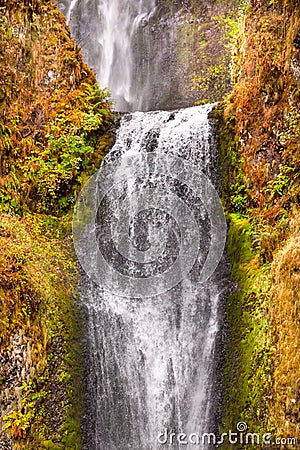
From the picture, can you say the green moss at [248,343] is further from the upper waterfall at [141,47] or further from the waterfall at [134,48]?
the waterfall at [134,48]

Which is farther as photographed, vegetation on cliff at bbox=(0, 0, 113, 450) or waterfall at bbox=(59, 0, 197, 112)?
waterfall at bbox=(59, 0, 197, 112)

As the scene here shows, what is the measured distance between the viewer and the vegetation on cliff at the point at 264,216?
5.96 metres

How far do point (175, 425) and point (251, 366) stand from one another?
151 centimetres

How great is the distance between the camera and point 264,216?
8.01 m

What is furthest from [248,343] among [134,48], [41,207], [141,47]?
[134,48]

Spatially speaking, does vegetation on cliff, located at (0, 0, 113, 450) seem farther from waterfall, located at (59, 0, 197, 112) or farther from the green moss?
waterfall, located at (59, 0, 197, 112)

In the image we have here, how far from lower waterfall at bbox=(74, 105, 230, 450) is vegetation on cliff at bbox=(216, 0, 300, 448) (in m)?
0.38

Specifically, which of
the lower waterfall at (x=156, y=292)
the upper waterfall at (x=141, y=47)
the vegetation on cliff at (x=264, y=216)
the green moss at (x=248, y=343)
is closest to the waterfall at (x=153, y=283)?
the lower waterfall at (x=156, y=292)

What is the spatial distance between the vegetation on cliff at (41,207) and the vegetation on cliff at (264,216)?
2627mm

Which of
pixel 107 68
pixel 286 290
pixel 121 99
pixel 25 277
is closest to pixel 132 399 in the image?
pixel 25 277

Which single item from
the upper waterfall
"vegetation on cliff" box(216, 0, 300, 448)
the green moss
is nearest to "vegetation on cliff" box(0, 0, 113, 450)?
the green moss

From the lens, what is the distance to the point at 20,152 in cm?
1009

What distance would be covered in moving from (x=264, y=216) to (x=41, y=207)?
4622 millimetres

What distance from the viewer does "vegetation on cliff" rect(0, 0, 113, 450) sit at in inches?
272
